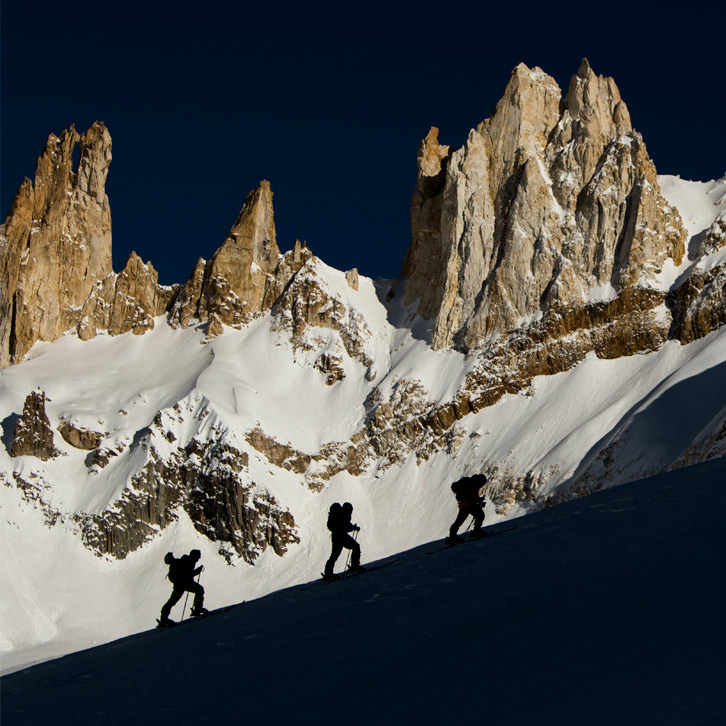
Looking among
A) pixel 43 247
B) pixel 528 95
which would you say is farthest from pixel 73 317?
pixel 528 95

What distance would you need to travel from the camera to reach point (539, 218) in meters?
118

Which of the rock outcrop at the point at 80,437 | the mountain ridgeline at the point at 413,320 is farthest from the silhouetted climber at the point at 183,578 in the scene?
the rock outcrop at the point at 80,437

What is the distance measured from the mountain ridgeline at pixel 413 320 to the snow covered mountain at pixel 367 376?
0.96 ft

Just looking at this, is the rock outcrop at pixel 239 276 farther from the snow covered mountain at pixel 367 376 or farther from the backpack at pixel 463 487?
the backpack at pixel 463 487

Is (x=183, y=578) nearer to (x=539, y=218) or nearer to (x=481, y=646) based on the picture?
(x=481, y=646)

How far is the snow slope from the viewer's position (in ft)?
35.0

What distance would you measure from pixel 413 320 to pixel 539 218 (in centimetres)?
2106

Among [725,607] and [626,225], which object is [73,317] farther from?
[725,607]

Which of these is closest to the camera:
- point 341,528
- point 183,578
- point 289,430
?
point 341,528

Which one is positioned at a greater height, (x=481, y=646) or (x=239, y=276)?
(x=239, y=276)

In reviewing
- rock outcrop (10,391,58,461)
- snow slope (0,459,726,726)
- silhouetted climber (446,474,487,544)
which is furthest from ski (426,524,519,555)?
rock outcrop (10,391,58,461)

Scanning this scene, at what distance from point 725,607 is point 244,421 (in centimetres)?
9976

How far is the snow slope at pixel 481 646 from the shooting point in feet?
35.0

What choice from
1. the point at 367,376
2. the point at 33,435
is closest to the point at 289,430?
the point at 367,376
